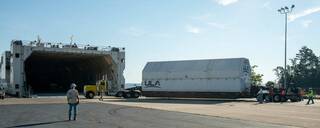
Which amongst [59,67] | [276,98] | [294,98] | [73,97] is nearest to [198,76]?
[276,98]

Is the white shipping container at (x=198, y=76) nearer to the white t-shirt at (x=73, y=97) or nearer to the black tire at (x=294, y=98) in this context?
the black tire at (x=294, y=98)

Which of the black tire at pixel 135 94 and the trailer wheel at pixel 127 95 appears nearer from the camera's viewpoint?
the trailer wheel at pixel 127 95

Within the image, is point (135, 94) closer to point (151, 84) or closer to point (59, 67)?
point (151, 84)

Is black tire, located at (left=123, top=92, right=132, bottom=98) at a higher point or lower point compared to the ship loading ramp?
lower

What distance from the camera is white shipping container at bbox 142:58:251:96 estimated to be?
139ft

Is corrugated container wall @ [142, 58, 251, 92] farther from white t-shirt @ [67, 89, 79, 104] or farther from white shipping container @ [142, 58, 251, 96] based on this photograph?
white t-shirt @ [67, 89, 79, 104]

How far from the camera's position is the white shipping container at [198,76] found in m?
42.3

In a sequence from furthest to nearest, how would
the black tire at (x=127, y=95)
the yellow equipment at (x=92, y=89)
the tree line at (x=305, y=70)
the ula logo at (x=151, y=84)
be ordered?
the tree line at (x=305, y=70) → the black tire at (x=127, y=95) → the yellow equipment at (x=92, y=89) → the ula logo at (x=151, y=84)

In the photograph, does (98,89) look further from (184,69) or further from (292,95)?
(292,95)

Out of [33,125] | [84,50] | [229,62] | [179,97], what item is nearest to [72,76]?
[84,50]

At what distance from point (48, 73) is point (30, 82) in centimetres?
364

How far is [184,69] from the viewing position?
151 ft

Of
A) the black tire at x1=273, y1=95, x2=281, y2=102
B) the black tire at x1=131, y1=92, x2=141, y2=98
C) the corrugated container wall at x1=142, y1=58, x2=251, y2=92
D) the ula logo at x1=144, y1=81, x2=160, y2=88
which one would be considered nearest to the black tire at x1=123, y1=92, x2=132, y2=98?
the black tire at x1=131, y1=92, x2=141, y2=98

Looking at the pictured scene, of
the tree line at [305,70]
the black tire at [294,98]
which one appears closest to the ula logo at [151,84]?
the black tire at [294,98]
